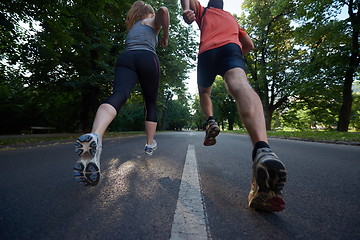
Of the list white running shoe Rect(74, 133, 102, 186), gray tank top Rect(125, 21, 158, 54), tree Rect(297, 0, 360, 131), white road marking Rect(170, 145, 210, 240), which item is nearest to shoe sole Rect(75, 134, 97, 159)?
white running shoe Rect(74, 133, 102, 186)

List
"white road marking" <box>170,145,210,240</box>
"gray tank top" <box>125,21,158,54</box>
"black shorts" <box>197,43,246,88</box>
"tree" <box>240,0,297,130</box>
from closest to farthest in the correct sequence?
"white road marking" <box>170,145,210,240</box> < "black shorts" <box>197,43,246,88</box> < "gray tank top" <box>125,21,158,54</box> < "tree" <box>240,0,297,130</box>

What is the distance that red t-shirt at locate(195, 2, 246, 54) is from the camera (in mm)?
1777

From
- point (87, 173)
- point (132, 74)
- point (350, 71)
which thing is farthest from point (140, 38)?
A: point (350, 71)

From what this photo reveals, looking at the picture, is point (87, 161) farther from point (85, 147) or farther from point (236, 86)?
point (236, 86)

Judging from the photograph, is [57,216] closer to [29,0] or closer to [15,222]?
[15,222]

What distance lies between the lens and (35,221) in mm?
981

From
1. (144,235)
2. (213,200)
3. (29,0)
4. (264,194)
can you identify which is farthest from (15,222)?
(29,0)

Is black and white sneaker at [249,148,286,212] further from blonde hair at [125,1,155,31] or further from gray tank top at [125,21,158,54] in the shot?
blonde hair at [125,1,155,31]

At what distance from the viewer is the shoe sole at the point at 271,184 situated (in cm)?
100

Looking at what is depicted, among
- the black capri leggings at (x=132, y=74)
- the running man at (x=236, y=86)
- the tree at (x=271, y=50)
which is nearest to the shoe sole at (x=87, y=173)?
the black capri leggings at (x=132, y=74)

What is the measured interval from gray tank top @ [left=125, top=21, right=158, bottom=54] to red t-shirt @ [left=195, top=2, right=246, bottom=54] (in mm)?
633

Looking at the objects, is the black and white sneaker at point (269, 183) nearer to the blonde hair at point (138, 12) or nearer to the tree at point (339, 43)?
the blonde hair at point (138, 12)

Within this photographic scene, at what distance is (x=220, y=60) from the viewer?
1.78 metres

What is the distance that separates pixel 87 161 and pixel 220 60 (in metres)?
1.47
